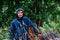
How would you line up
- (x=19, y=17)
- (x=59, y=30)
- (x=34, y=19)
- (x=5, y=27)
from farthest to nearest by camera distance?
(x=34, y=19) < (x=5, y=27) < (x=59, y=30) < (x=19, y=17)

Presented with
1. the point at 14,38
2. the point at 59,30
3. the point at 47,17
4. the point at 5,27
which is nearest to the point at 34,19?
the point at 47,17

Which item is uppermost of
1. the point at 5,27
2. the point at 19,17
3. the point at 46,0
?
the point at 19,17

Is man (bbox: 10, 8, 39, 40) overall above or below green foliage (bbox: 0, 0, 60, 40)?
above

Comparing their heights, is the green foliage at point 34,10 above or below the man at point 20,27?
below

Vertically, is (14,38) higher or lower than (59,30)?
higher

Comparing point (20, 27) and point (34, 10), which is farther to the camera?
point (34, 10)

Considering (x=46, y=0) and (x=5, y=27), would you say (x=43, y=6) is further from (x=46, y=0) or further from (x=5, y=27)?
(x=5, y=27)

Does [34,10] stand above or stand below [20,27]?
below

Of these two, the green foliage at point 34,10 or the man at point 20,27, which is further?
the green foliage at point 34,10

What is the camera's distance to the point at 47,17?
997 cm

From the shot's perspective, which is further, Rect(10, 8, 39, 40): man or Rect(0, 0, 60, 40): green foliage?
Rect(0, 0, 60, 40): green foliage

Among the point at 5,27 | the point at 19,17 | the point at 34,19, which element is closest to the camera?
the point at 19,17

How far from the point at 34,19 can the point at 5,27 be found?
121 centimetres

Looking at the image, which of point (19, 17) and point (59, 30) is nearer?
point (19, 17)
